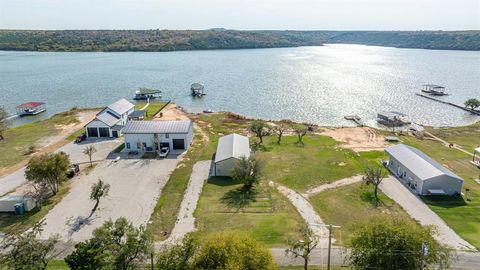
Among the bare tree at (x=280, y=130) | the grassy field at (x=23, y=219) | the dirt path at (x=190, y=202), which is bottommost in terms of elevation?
the grassy field at (x=23, y=219)

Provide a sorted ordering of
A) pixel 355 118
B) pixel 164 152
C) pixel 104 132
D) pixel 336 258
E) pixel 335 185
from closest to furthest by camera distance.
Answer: pixel 336 258 < pixel 335 185 < pixel 164 152 < pixel 104 132 < pixel 355 118

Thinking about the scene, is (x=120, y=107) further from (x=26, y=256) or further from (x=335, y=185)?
(x=26, y=256)

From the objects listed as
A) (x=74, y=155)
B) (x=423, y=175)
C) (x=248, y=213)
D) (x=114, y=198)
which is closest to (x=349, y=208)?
(x=248, y=213)

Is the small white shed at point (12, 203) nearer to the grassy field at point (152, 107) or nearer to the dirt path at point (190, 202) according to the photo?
the dirt path at point (190, 202)

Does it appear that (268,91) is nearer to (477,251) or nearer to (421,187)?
(421,187)

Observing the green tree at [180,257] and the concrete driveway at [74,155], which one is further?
the concrete driveway at [74,155]

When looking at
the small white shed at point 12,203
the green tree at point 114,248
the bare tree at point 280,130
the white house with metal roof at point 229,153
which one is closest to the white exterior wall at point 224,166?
the white house with metal roof at point 229,153
